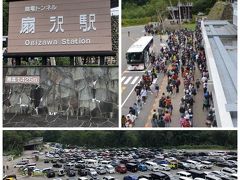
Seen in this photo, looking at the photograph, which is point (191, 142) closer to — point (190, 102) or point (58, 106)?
point (190, 102)

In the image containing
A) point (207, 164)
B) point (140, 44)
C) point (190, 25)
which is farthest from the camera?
point (190, 25)

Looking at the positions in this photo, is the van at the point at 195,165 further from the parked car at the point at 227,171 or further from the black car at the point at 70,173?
the black car at the point at 70,173

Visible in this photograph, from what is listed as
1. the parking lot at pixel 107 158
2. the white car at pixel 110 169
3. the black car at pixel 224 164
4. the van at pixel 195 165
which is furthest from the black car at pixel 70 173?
the black car at pixel 224 164

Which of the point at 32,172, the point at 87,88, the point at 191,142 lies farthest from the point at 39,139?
the point at 191,142

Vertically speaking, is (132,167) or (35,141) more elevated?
(35,141)

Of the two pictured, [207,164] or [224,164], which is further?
[207,164]

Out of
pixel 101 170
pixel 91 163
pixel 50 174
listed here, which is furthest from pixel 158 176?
pixel 50 174

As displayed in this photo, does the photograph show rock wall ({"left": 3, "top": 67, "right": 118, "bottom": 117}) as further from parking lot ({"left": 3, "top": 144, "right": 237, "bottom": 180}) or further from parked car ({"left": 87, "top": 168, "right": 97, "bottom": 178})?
parked car ({"left": 87, "top": 168, "right": 97, "bottom": 178})

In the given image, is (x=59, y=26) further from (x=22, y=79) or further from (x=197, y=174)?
(x=197, y=174)

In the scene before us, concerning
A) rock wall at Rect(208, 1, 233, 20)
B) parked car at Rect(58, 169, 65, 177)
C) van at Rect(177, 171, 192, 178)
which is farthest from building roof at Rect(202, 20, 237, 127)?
parked car at Rect(58, 169, 65, 177)
